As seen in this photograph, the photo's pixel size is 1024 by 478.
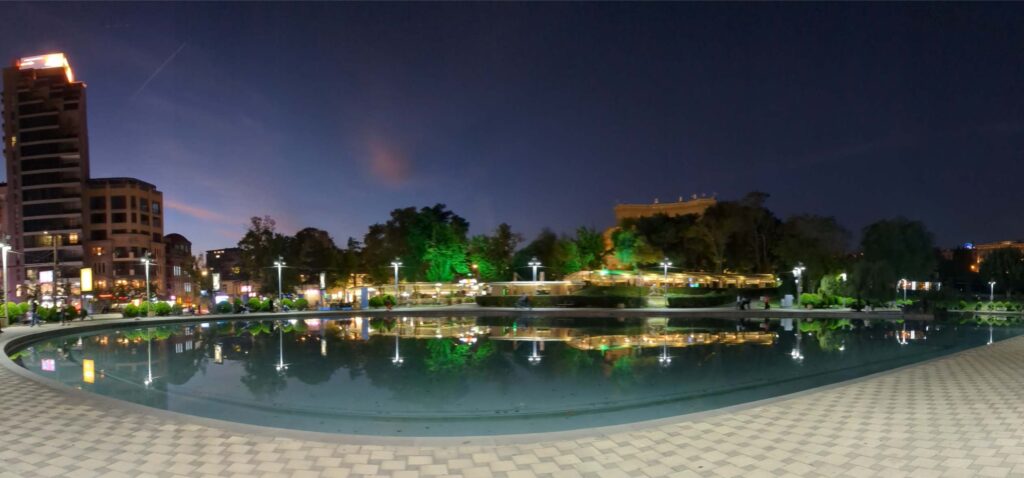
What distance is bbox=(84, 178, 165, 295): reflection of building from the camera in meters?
64.7

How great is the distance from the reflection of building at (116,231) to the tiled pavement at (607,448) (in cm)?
7017

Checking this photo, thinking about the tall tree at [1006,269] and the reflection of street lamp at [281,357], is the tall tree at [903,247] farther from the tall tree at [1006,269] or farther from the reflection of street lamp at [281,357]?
the reflection of street lamp at [281,357]

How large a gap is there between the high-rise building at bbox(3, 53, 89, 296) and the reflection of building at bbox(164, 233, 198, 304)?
50.3 feet

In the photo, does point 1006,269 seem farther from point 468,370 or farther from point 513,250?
point 468,370

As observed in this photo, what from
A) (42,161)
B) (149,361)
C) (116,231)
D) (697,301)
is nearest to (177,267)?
(116,231)

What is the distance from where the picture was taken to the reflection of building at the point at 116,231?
64.7 metres

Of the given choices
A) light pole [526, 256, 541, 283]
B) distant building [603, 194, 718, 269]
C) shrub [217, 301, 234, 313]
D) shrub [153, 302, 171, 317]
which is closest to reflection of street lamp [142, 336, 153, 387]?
shrub [153, 302, 171, 317]

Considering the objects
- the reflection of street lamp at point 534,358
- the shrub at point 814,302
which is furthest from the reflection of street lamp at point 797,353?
the shrub at point 814,302

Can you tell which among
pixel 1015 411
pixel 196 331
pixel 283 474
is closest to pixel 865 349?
pixel 1015 411

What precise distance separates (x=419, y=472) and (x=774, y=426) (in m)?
3.70

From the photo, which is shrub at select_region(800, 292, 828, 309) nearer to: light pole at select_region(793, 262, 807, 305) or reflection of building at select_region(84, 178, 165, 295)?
light pole at select_region(793, 262, 807, 305)

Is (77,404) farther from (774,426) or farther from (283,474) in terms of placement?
(774,426)

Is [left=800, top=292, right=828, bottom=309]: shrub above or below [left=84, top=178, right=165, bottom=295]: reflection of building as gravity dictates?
below

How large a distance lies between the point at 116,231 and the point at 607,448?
259ft
